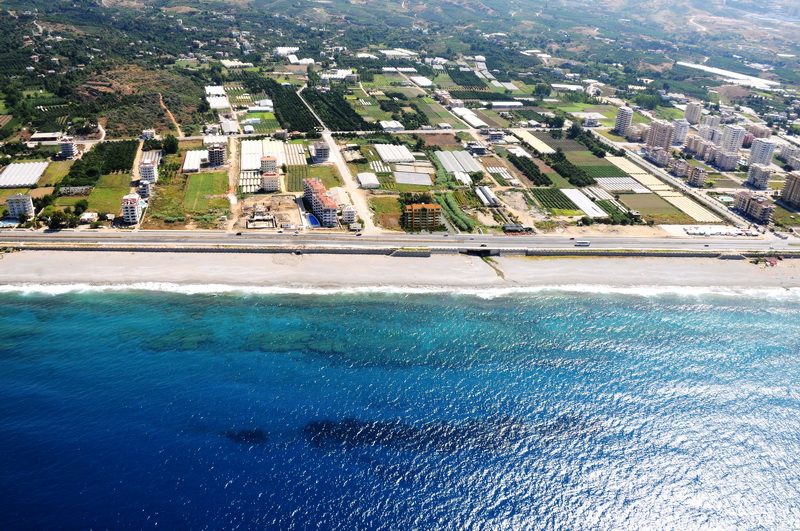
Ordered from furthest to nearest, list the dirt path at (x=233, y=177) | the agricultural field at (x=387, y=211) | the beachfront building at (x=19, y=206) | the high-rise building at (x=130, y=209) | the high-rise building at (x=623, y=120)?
the high-rise building at (x=623, y=120) < the agricultural field at (x=387, y=211) < the dirt path at (x=233, y=177) < the high-rise building at (x=130, y=209) < the beachfront building at (x=19, y=206)

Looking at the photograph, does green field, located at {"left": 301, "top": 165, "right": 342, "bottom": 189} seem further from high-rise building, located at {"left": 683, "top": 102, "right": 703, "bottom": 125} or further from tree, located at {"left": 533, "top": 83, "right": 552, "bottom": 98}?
high-rise building, located at {"left": 683, "top": 102, "right": 703, "bottom": 125}

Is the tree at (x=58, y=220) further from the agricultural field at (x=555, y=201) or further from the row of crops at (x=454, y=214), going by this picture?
the agricultural field at (x=555, y=201)

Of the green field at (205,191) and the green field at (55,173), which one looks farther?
the green field at (55,173)

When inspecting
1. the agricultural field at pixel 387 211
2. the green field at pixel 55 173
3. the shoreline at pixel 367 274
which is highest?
the green field at pixel 55 173

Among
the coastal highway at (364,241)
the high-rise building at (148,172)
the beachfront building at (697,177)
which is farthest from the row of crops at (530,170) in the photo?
the high-rise building at (148,172)

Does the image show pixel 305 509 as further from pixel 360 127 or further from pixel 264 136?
pixel 360 127

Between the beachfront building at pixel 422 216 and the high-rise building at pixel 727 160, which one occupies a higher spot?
the high-rise building at pixel 727 160

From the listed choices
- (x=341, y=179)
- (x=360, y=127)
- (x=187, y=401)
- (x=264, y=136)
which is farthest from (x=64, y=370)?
(x=360, y=127)
